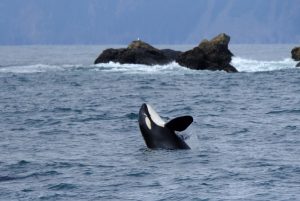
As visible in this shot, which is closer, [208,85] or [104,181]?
[104,181]

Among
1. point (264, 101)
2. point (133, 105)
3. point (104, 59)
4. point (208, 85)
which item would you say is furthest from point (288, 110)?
point (104, 59)

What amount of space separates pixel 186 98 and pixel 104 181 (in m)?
22.3

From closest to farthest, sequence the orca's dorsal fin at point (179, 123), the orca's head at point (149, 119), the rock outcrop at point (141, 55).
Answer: the orca's dorsal fin at point (179, 123) < the orca's head at point (149, 119) < the rock outcrop at point (141, 55)

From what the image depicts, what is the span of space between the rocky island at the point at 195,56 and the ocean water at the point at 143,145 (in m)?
13.4

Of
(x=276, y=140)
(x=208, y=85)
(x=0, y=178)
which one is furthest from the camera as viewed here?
(x=208, y=85)

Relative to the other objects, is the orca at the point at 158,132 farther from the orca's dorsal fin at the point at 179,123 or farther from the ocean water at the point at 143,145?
the ocean water at the point at 143,145

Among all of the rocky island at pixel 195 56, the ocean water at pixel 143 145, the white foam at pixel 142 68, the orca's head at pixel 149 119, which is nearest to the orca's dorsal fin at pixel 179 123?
the orca's head at pixel 149 119

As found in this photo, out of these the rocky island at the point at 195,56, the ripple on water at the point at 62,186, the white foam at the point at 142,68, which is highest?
the rocky island at the point at 195,56

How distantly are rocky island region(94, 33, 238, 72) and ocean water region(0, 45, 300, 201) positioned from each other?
13.4 m

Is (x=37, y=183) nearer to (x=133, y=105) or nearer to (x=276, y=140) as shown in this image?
(x=276, y=140)

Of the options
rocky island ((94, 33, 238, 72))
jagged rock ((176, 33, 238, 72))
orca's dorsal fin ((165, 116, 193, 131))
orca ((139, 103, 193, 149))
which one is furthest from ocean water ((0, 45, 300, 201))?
rocky island ((94, 33, 238, 72))

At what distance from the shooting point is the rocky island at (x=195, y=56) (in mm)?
62375

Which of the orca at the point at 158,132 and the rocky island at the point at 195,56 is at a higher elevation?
the rocky island at the point at 195,56

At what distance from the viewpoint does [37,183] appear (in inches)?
744
